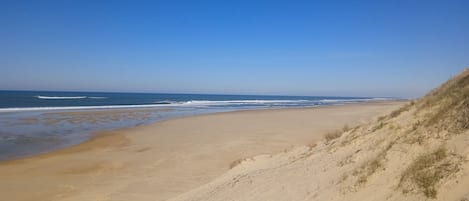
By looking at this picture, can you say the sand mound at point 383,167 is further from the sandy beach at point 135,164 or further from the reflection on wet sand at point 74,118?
the reflection on wet sand at point 74,118

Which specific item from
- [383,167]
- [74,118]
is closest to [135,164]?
[383,167]

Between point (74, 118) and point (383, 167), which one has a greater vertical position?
point (383, 167)

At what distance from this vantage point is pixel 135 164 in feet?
41.2

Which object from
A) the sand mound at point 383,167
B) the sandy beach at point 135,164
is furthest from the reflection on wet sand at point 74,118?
the sand mound at point 383,167

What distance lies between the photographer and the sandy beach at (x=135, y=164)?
30.8 feet

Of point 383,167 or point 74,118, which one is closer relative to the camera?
point 383,167

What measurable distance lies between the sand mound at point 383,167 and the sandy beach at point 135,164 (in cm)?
188

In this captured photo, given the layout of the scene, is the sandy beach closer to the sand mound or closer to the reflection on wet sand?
the sand mound

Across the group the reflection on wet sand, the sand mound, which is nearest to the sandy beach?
the sand mound

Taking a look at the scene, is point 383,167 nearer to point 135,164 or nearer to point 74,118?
point 135,164

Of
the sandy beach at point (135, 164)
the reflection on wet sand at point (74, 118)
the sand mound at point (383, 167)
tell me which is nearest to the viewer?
the sand mound at point (383, 167)

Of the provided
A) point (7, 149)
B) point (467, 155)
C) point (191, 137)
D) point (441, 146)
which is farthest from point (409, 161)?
point (7, 149)

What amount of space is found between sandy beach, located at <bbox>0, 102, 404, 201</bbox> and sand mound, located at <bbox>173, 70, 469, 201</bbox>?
188cm

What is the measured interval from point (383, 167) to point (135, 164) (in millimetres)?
9336
